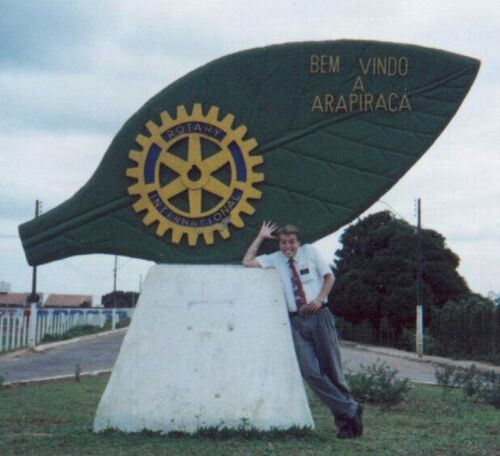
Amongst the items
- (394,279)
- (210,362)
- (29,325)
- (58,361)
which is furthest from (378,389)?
(394,279)

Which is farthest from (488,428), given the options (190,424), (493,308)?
(493,308)

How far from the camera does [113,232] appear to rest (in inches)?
295

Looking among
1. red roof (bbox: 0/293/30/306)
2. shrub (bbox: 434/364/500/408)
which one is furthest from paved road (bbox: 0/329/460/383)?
red roof (bbox: 0/293/30/306)

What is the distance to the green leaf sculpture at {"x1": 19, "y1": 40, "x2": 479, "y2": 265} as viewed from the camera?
24.2ft

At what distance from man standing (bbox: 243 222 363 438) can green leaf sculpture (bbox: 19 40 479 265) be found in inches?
14.3

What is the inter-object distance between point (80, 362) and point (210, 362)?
44.2 feet

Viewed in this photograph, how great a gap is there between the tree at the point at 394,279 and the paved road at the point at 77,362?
512 cm

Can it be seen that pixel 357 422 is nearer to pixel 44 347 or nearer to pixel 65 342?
pixel 44 347

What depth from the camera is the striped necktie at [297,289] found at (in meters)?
7.02

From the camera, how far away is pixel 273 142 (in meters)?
7.42

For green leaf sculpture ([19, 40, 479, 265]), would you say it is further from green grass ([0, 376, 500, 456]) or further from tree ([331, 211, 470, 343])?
tree ([331, 211, 470, 343])

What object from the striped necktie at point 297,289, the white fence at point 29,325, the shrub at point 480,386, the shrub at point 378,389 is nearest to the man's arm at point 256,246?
the striped necktie at point 297,289

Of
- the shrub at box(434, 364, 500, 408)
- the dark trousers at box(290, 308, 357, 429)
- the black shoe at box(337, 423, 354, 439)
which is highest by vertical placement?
the dark trousers at box(290, 308, 357, 429)

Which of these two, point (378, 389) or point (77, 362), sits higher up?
point (378, 389)
